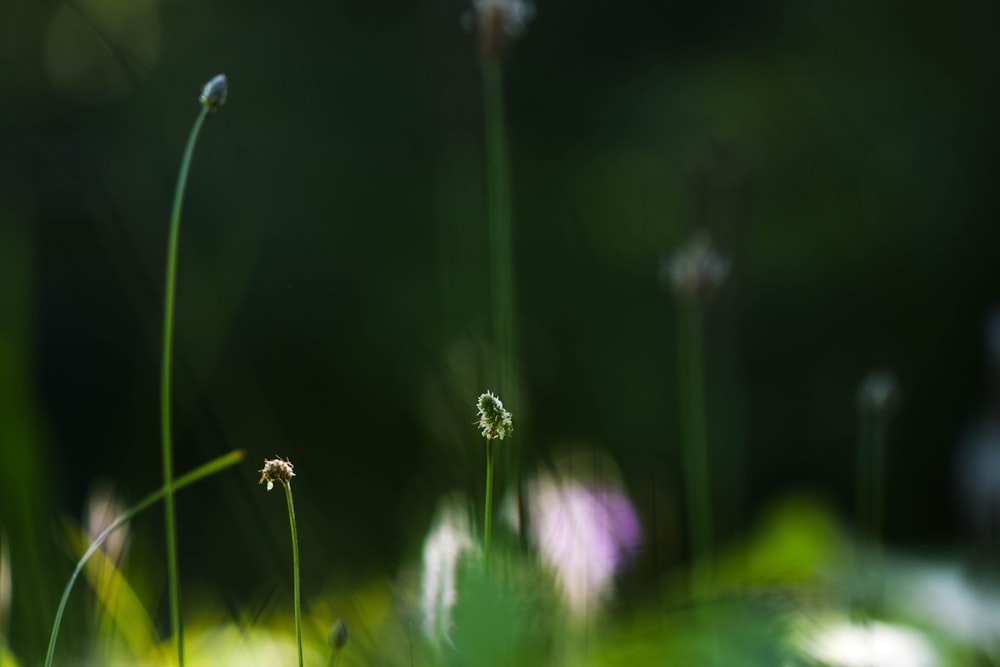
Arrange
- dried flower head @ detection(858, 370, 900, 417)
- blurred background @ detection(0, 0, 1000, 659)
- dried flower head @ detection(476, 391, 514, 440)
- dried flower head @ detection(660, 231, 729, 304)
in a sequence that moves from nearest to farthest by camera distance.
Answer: dried flower head @ detection(476, 391, 514, 440)
dried flower head @ detection(858, 370, 900, 417)
dried flower head @ detection(660, 231, 729, 304)
blurred background @ detection(0, 0, 1000, 659)

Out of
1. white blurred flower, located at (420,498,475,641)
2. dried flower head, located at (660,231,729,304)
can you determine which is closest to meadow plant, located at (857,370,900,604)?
dried flower head, located at (660,231,729,304)

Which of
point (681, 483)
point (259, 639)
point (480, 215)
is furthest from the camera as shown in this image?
point (681, 483)

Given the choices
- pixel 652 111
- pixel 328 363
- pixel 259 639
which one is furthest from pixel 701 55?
pixel 259 639

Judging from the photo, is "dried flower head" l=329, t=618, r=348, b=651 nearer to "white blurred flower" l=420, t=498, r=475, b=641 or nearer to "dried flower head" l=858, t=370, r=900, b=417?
"white blurred flower" l=420, t=498, r=475, b=641

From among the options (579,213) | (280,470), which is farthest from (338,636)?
(579,213)

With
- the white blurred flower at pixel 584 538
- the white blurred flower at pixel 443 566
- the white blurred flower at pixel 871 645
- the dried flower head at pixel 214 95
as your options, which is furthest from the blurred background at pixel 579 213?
the dried flower head at pixel 214 95

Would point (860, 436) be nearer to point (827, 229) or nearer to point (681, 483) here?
point (681, 483)
